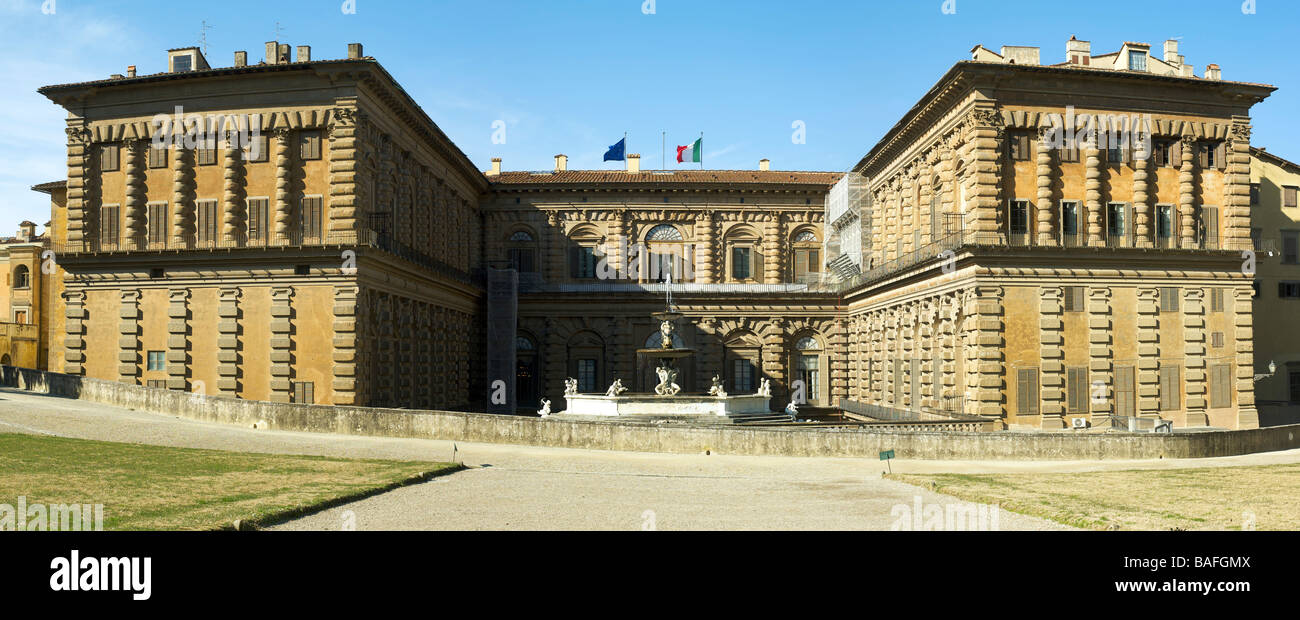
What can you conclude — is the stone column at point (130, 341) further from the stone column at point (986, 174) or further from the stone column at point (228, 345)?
the stone column at point (986, 174)

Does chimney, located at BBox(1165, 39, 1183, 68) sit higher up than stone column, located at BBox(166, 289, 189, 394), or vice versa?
chimney, located at BBox(1165, 39, 1183, 68)

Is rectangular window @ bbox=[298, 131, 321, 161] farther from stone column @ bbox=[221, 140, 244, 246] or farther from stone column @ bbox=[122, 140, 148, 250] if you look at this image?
stone column @ bbox=[122, 140, 148, 250]

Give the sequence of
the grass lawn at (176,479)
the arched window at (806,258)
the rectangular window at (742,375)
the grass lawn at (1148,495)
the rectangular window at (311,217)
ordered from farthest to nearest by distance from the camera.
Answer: the arched window at (806,258)
the rectangular window at (742,375)
the rectangular window at (311,217)
the grass lawn at (1148,495)
the grass lawn at (176,479)

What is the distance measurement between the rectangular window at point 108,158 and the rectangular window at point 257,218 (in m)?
7.00

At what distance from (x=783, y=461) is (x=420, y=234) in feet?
83.4

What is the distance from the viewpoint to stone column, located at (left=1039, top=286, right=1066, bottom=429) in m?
36.8

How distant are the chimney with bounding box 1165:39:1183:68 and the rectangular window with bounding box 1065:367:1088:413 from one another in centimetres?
1596

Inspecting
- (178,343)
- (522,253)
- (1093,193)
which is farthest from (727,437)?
(522,253)

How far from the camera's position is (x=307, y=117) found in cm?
3634

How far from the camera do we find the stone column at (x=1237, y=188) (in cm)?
3950

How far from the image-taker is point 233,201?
121 feet

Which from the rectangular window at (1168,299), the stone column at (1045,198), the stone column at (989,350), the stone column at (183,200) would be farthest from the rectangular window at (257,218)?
Result: the rectangular window at (1168,299)

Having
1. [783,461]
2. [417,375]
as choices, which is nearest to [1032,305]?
[783,461]

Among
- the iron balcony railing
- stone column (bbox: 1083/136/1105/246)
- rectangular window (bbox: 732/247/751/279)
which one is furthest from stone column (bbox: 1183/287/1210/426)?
the iron balcony railing
